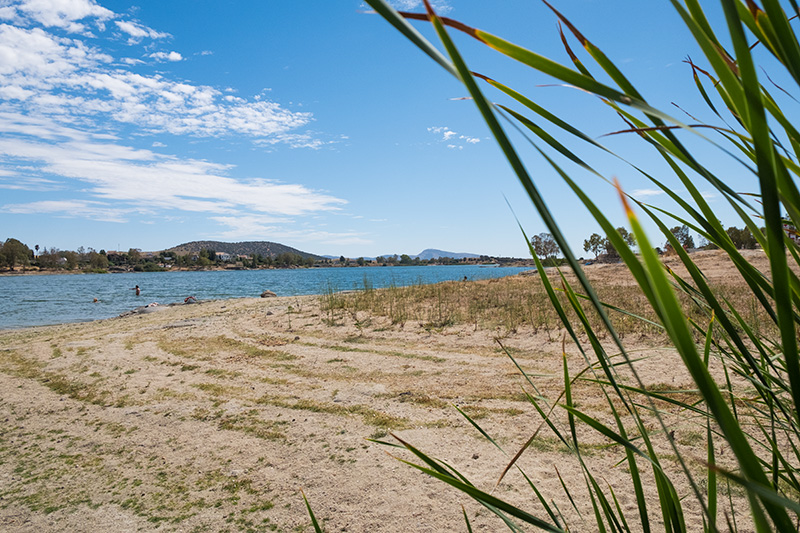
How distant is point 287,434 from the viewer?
382 cm

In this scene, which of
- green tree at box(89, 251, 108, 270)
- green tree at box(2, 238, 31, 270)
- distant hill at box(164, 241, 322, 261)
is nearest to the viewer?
green tree at box(2, 238, 31, 270)

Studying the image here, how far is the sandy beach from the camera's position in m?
2.73

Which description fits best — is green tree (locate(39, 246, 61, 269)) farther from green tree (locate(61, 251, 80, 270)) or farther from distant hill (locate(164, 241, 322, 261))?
distant hill (locate(164, 241, 322, 261))

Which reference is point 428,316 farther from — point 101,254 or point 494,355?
point 101,254

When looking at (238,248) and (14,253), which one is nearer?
(14,253)

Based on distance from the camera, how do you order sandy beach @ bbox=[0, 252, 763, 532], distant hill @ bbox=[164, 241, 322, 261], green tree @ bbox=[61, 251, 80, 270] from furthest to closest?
distant hill @ bbox=[164, 241, 322, 261] → green tree @ bbox=[61, 251, 80, 270] → sandy beach @ bbox=[0, 252, 763, 532]

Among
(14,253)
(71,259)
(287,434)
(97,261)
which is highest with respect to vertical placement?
(14,253)

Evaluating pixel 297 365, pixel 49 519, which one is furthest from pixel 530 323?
pixel 49 519

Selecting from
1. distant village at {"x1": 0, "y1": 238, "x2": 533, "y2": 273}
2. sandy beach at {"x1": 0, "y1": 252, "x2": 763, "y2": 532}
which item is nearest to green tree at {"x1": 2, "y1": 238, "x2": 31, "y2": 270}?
distant village at {"x1": 0, "y1": 238, "x2": 533, "y2": 273}

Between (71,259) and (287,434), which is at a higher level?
(71,259)

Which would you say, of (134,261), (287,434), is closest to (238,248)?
(134,261)

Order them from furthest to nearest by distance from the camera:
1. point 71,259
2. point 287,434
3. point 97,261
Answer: point 97,261 → point 71,259 → point 287,434

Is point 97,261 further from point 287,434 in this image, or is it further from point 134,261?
point 287,434

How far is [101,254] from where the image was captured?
91.5m
